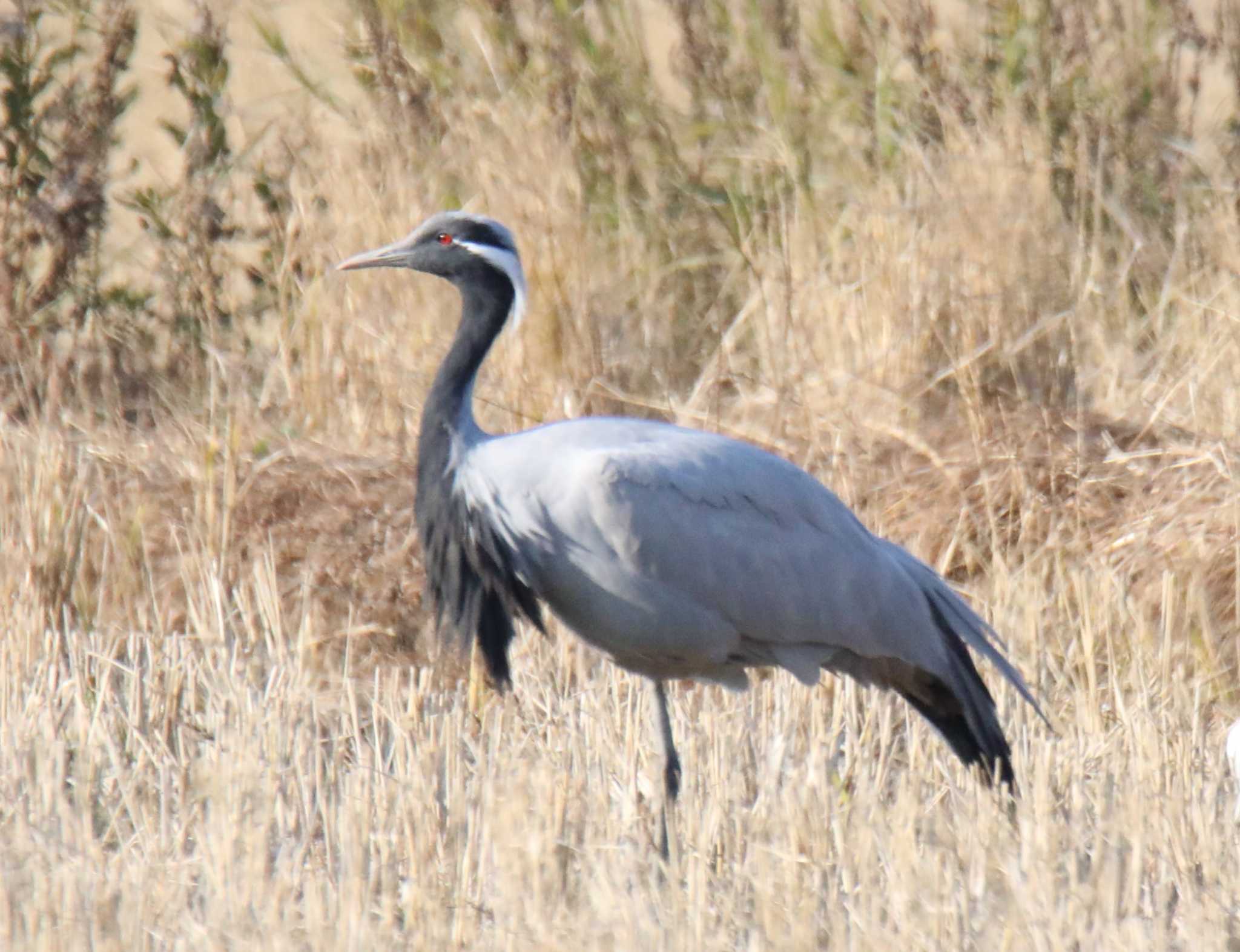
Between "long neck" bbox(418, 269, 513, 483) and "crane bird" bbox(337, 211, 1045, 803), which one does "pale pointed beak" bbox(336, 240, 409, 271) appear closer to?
"crane bird" bbox(337, 211, 1045, 803)

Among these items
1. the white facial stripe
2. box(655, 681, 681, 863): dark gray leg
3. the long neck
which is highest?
the white facial stripe

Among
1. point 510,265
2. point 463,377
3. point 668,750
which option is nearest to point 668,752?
point 668,750

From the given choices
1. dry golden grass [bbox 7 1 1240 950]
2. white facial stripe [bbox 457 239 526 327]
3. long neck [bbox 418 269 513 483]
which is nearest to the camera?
dry golden grass [bbox 7 1 1240 950]

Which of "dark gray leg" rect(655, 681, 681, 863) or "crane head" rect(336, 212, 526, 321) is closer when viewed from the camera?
"dark gray leg" rect(655, 681, 681, 863)

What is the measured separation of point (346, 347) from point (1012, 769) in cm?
331

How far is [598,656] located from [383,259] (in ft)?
4.69

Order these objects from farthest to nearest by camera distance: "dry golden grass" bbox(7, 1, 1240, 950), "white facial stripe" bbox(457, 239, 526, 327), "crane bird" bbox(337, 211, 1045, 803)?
"white facial stripe" bbox(457, 239, 526, 327)
"crane bird" bbox(337, 211, 1045, 803)
"dry golden grass" bbox(7, 1, 1240, 950)

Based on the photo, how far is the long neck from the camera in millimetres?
4746

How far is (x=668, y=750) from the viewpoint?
470cm

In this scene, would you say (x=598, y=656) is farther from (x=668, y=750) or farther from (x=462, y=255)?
(x=462, y=255)

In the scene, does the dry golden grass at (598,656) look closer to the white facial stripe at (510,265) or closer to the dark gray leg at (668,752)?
the dark gray leg at (668,752)

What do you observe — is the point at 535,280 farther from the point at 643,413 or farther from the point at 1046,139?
the point at 1046,139

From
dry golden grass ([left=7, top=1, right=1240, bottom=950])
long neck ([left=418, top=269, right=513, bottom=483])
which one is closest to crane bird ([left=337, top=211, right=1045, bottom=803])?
long neck ([left=418, top=269, right=513, bottom=483])

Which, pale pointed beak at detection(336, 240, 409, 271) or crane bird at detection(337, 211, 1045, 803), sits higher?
pale pointed beak at detection(336, 240, 409, 271)
